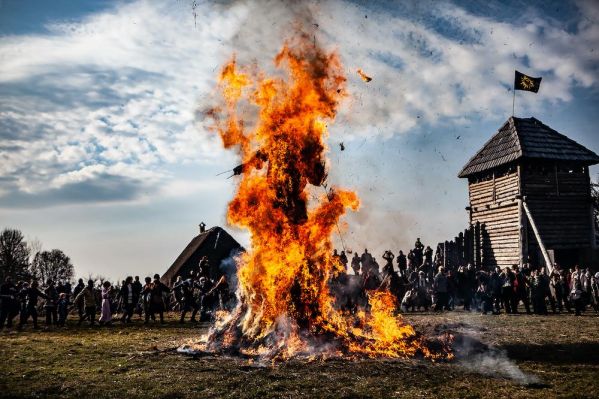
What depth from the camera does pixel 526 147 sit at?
27.1 metres

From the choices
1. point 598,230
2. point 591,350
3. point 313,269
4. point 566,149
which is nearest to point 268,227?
point 313,269

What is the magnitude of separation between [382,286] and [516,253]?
12697 millimetres

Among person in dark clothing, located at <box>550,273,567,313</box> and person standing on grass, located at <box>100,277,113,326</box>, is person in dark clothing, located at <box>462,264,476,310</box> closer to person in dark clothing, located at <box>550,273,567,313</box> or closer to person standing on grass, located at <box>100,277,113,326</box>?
person in dark clothing, located at <box>550,273,567,313</box>

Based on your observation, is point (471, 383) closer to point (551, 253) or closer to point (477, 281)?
point (477, 281)

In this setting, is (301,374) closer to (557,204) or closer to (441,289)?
(441,289)

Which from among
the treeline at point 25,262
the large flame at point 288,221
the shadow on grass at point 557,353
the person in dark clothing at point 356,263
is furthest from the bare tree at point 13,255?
the shadow on grass at point 557,353

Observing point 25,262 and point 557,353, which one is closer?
point 557,353

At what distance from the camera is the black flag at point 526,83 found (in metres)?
28.1

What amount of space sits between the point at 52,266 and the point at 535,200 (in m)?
54.0

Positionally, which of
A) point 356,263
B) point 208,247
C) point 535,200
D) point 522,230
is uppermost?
point 535,200

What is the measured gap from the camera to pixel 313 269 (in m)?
11.6

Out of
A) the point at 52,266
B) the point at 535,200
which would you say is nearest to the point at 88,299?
the point at 535,200

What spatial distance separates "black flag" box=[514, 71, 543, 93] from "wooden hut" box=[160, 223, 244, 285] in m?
24.1

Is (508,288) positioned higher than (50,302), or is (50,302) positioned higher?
(508,288)
